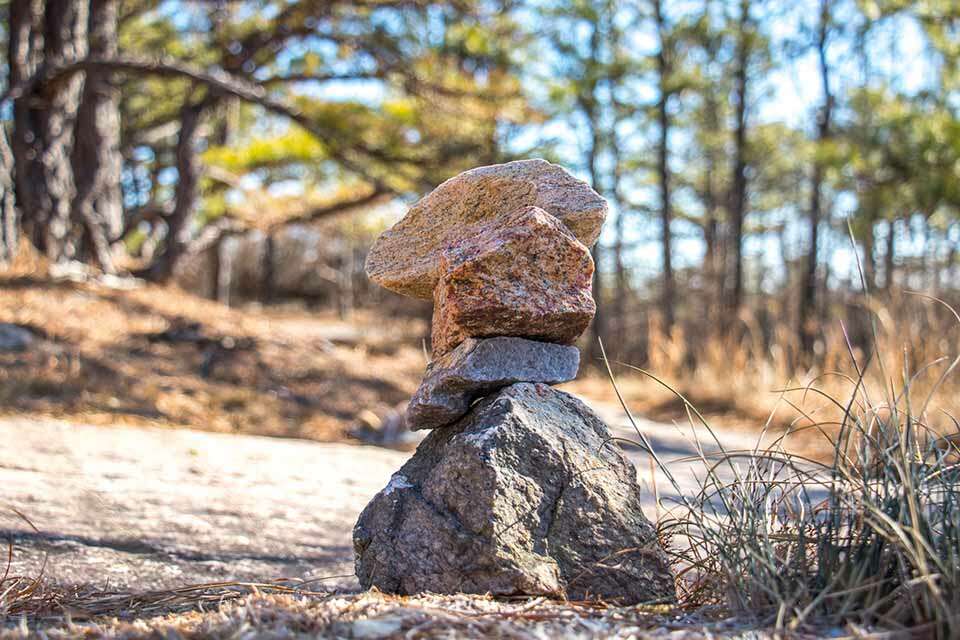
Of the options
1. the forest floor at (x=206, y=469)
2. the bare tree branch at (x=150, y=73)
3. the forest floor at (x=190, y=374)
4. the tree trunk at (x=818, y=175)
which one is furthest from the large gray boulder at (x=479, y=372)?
the tree trunk at (x=818, y=175)

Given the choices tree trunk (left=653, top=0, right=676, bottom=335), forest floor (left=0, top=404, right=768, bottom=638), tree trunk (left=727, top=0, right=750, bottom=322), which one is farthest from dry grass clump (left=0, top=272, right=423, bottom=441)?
tree trunk (left=727, top=0, right=750, bottom=322)

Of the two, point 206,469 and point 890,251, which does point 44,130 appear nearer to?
point 206,469

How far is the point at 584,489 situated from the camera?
1.66m

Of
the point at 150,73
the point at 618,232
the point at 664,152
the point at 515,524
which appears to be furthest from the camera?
the point at 618,232

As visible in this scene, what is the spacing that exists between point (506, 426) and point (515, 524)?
0.69 feet

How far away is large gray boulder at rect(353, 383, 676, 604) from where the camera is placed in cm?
154

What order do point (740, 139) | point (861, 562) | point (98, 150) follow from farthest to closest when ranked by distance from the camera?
point (740, 139)
point (98, 150)
point (861, 562)

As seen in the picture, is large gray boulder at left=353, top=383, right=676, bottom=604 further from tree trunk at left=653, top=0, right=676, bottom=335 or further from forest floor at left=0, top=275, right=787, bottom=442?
tree trunk at left=653, top=0, right=676, bottom=335

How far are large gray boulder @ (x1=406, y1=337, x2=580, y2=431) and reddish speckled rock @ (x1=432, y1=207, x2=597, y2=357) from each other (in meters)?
0.04

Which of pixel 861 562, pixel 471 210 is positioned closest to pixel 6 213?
pixel 471 210

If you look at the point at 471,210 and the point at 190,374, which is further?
the point at 190,374

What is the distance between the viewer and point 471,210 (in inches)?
77.3

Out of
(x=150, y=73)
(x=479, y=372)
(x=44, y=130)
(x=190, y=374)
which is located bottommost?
(x=190, y=374)

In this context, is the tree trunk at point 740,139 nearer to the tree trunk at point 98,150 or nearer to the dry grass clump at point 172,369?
the dry grass clump at point 172,369
